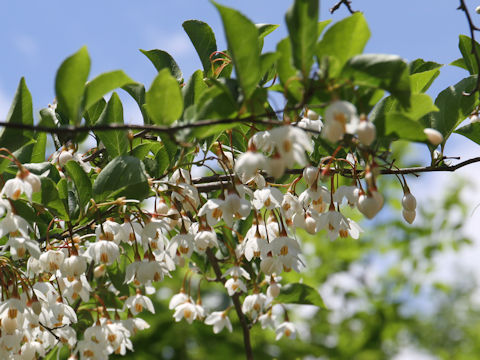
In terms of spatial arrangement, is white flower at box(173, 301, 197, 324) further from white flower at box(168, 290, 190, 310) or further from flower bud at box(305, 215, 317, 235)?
flower bud at box(305, 215, 317, 235)

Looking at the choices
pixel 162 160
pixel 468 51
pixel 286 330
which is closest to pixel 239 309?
pixel 286 330

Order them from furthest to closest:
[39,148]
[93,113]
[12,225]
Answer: [93,113]
[39,148]
[12,225]

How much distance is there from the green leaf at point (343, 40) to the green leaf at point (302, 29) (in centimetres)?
6

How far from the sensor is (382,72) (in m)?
1.31

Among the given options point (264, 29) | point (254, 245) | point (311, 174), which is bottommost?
point (254, 245)

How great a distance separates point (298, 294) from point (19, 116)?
170 cm

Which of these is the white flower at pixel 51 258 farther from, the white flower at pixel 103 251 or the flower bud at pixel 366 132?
the flower bud at pixel 366 132

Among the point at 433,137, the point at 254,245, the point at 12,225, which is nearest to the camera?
the point at 433,137

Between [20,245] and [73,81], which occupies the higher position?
[73,81]

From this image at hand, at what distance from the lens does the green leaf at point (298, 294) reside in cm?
276

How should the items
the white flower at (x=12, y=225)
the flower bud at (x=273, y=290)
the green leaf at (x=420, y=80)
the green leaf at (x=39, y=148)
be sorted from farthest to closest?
1. the flower bud at (x=273, y=290)
2. the green leaf at (x=39, y=148)
3. the green leaf at (x=420, y=80)
4. the white flower at (x=12, y=225)

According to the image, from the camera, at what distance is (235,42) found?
4.28 feet

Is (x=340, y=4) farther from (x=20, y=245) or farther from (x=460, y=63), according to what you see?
(x=20, y=245)

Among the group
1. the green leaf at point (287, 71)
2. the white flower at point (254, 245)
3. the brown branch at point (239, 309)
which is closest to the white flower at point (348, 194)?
the white flower at point (254, 245)
